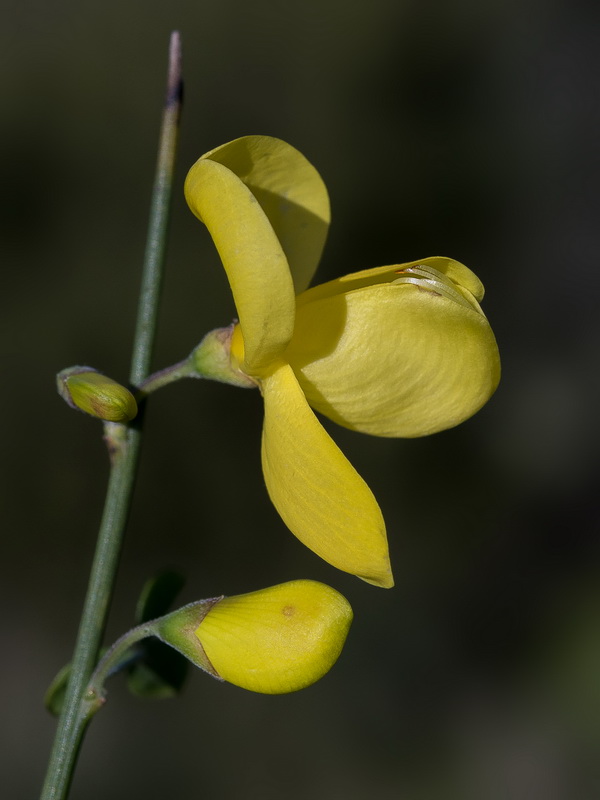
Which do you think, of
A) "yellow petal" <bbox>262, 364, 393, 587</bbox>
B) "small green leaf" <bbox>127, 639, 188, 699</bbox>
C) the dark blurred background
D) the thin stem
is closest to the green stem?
the thin stem

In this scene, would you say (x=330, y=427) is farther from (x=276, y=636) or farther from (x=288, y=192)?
(x=276, y=636)

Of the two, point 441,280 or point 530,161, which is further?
point 530,161

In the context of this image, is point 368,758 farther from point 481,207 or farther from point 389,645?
point 481,207

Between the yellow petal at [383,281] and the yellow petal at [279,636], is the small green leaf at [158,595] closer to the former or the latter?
the yellow petal at [279,636]

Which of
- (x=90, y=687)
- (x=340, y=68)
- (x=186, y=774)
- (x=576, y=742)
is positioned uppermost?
(x=340, y=68)

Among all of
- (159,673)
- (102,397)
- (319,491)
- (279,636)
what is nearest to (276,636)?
(279,636)

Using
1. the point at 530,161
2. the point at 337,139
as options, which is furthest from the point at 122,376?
the point at 530,161

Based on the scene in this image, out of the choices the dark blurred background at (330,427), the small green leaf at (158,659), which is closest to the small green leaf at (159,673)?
the small green leaf at (158,659)

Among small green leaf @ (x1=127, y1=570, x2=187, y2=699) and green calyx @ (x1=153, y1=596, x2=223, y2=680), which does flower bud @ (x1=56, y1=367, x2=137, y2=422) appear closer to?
green calyx @ (x1=153, y1=596, x2=223, y2=680)
